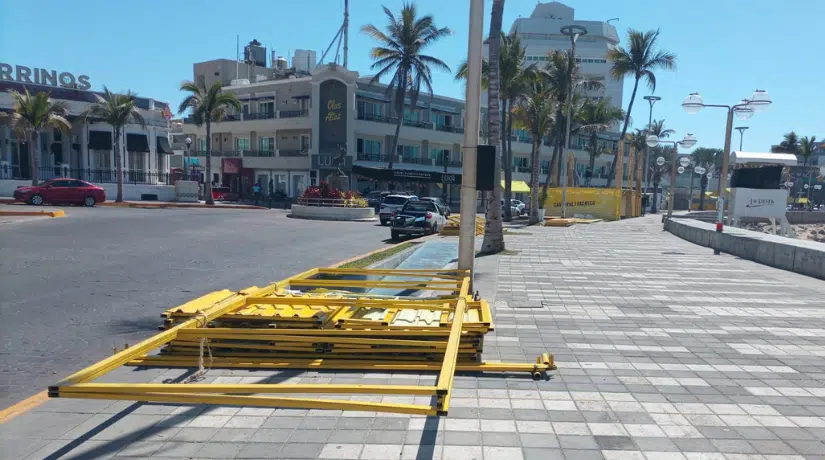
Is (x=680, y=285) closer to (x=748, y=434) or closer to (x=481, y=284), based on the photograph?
(x=481, y=284)

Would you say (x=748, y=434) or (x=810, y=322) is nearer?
(x=748, y=434)

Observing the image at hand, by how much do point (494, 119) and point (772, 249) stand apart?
8.05 meters

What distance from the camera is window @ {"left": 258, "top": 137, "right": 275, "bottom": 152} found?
51.3m

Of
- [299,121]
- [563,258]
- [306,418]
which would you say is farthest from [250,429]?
[299,121]

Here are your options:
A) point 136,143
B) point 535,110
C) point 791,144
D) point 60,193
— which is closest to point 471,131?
point 535,110

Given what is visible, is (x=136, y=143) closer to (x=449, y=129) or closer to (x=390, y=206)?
(x=390, y=206)

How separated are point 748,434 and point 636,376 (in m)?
1.39

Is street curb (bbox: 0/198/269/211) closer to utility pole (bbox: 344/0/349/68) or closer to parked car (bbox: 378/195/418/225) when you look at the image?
parked car (bbox: 378/195/418/225)

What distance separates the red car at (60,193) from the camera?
102ft

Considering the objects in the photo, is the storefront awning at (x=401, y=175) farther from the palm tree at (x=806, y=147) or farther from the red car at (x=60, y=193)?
the palm tree at (x=806, y=147)

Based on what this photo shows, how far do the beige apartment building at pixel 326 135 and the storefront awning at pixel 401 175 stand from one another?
0.27 ft

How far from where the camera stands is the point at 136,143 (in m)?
41.7

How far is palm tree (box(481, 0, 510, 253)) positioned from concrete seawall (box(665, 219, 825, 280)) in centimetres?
704

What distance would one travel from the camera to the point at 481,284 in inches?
420
